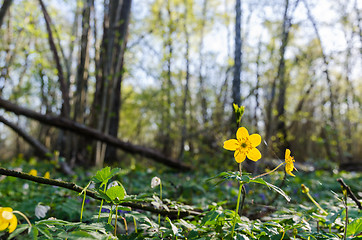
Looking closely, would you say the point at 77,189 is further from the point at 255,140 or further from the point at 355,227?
the point at 355,227

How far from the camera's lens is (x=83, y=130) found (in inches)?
174

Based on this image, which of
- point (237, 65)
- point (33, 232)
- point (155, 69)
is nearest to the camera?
point (33, 232)

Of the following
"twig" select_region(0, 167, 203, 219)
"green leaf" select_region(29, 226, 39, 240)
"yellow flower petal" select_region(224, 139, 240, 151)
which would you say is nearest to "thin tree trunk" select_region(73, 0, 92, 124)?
"twig" select_region(0, 167, 203, 219)

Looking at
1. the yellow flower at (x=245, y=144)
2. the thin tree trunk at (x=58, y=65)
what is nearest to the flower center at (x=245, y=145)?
the yellow flower at (x=245, y=144)

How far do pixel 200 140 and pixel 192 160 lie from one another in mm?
869

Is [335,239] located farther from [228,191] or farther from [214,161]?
[214,161]

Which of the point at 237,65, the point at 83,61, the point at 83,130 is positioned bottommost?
the point at 83,130

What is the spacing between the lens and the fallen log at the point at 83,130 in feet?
13.3

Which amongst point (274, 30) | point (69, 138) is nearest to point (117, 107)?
point (69, 138)

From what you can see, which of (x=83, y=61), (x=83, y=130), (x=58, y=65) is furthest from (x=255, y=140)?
(x=83, y=61)

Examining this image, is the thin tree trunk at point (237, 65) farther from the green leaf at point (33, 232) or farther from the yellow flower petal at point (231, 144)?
the green leaf at point (33, 232)

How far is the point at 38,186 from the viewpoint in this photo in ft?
9.21

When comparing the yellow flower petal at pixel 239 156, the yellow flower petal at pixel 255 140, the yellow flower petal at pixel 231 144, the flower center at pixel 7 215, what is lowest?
the flower center at pixel 7 215

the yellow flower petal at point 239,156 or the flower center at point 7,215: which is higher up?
the yellow flower petal at point 239,156
